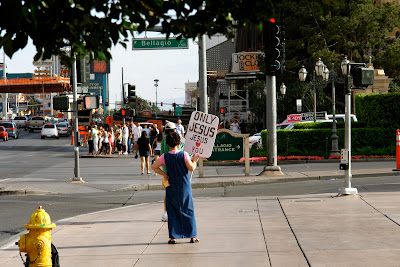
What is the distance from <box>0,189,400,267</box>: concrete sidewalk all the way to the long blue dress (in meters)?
0.22

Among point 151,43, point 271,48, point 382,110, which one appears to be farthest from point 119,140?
point 271,48

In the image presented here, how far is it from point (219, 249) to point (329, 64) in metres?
37.0

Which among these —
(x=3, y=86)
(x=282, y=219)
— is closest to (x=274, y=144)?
(x=282, y=219)

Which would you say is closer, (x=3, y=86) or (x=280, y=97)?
(x=280, y=97)

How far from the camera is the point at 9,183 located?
797 inches

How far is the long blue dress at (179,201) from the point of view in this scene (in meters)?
8.91

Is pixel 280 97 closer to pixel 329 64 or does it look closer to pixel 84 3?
pixel 329 64

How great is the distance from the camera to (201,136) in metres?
10.2

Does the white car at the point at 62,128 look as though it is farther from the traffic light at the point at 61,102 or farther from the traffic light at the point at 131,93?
the traffic light at the point at 61,102

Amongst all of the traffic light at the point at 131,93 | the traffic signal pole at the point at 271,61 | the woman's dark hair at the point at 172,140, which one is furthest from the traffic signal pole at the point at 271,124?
the traffic light at the point at 131,93

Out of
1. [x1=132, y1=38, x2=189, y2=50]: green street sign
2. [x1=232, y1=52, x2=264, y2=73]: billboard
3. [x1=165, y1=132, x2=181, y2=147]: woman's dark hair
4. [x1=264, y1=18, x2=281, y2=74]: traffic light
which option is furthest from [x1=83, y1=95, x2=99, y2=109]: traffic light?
[x1=232, y1=52, x2=264, y2=73]: billboard

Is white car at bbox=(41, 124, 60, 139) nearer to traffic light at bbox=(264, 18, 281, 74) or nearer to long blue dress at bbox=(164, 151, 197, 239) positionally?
traffic light at bbox=(264, 18, 281, 74)

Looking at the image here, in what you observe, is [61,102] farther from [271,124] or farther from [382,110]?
[382,110]

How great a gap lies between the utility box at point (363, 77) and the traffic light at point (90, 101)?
9.36 m
